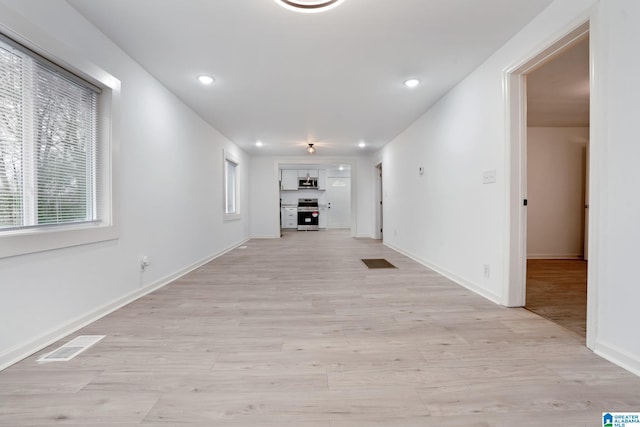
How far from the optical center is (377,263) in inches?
169

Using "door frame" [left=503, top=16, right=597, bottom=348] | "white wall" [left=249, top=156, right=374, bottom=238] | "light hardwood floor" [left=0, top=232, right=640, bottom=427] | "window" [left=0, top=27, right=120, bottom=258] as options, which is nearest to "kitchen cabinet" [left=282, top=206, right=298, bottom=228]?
"white wall" [left=249, top=156, right=374, bottom=238]

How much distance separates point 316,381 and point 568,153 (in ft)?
19.7

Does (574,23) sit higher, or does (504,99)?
(574,23)

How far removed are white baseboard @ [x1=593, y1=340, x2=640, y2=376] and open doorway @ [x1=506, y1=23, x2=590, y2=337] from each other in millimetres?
291

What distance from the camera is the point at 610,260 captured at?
1520 millimetres

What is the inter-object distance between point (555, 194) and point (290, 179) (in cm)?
791

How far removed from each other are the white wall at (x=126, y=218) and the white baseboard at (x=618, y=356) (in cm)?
333

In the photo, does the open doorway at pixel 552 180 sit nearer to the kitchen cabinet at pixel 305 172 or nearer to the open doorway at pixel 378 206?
the open doorway at pixel 378 206

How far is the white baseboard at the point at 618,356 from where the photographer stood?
1398mm

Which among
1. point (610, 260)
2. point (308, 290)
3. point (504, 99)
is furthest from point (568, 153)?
point (308, 290)

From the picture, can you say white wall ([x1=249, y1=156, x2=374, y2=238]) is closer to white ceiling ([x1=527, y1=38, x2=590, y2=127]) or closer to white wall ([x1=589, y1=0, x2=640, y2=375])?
white ceiling ([x1=527, y1=38, x2=590, y2=127])

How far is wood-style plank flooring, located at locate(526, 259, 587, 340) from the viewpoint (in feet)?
6.98

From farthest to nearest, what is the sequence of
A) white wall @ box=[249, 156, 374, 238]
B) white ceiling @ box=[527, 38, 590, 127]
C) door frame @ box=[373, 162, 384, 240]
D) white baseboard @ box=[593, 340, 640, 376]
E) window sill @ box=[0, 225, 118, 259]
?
white wall @ box=[249, 156, 374, 238] < door frame @ box=[373, 162, 384, 240] < white ceiling @ box=[527, 38, 590, 127] < window sill @ box=[0, 225, 118, 259] < white baseboard @ box=[593, 340, 640, 376]

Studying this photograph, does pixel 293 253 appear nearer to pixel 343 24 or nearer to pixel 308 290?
pixel 308 290
